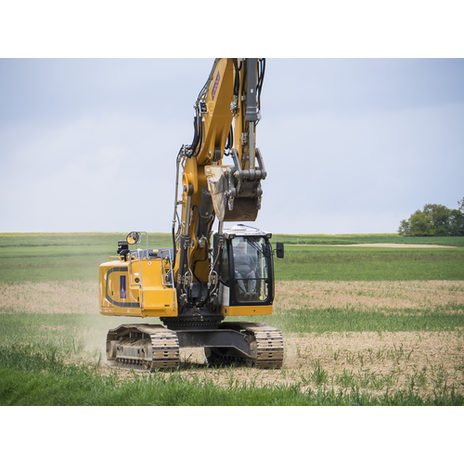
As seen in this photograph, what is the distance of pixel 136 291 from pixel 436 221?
20.5 meters

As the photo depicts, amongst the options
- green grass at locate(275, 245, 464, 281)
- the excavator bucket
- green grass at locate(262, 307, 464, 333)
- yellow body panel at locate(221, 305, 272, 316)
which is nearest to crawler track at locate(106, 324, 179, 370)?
yellow body panel at locate(221, 305, 272, 316)

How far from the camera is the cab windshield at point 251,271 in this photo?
45.5 ft

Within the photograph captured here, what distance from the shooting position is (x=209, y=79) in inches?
527

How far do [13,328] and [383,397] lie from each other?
15.2 metres

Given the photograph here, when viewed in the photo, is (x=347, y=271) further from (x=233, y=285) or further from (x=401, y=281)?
(x=233, y=285)

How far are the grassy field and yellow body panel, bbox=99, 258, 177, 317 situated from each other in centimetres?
103

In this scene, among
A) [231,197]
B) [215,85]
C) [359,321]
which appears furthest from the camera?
[359,321]

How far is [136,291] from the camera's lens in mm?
14266

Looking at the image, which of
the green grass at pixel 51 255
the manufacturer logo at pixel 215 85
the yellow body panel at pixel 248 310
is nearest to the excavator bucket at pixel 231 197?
the manufacturer logo at pixel 215 85

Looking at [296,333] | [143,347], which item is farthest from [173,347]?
[296,333]

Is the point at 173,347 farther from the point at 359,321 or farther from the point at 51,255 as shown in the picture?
the point at 51,255

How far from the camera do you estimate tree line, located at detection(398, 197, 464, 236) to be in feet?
100

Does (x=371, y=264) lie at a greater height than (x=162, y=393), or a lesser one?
greater

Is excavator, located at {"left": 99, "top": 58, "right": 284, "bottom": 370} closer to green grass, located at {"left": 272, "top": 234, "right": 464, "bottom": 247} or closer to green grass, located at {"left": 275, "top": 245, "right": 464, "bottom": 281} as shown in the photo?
green grass, located at {"left": 275, "top": 245, "right": 464, "bottom": 281}
